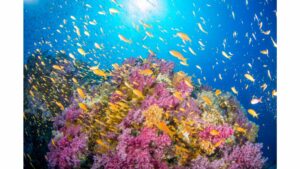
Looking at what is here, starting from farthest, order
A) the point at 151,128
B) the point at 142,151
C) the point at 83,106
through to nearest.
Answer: the point at 83,106 < the point at 151,128 < the point at 142,151

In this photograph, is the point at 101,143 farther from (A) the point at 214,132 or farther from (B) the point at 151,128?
(A) the point at 214,132

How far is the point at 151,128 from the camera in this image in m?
3.62

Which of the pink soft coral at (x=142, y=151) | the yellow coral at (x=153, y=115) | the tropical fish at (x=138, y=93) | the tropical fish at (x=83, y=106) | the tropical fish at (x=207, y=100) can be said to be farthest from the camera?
the tropical fish at (x=83, y=106)

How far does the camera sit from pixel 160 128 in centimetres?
361

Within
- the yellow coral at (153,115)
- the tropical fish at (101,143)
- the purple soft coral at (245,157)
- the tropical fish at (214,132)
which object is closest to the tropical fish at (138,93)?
the yellow coral at (153,115)

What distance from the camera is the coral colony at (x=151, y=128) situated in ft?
11.6

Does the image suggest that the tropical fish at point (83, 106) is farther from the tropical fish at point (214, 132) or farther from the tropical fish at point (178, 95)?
the tropical fish at point (214, 132)

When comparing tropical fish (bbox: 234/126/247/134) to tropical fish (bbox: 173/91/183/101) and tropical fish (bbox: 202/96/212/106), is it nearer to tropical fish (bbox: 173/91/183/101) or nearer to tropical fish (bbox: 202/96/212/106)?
tropical fish (bbox: 202/96/212/106)

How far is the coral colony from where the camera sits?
3551mm

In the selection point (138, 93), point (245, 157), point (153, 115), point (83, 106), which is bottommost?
point (245, 157)

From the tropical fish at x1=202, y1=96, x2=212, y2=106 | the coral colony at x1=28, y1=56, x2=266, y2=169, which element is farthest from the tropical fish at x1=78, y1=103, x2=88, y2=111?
the tropical fish at x1=202, y1=96, x2=212, y2=106

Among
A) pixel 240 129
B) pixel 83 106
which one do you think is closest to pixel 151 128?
pixel 83 106
